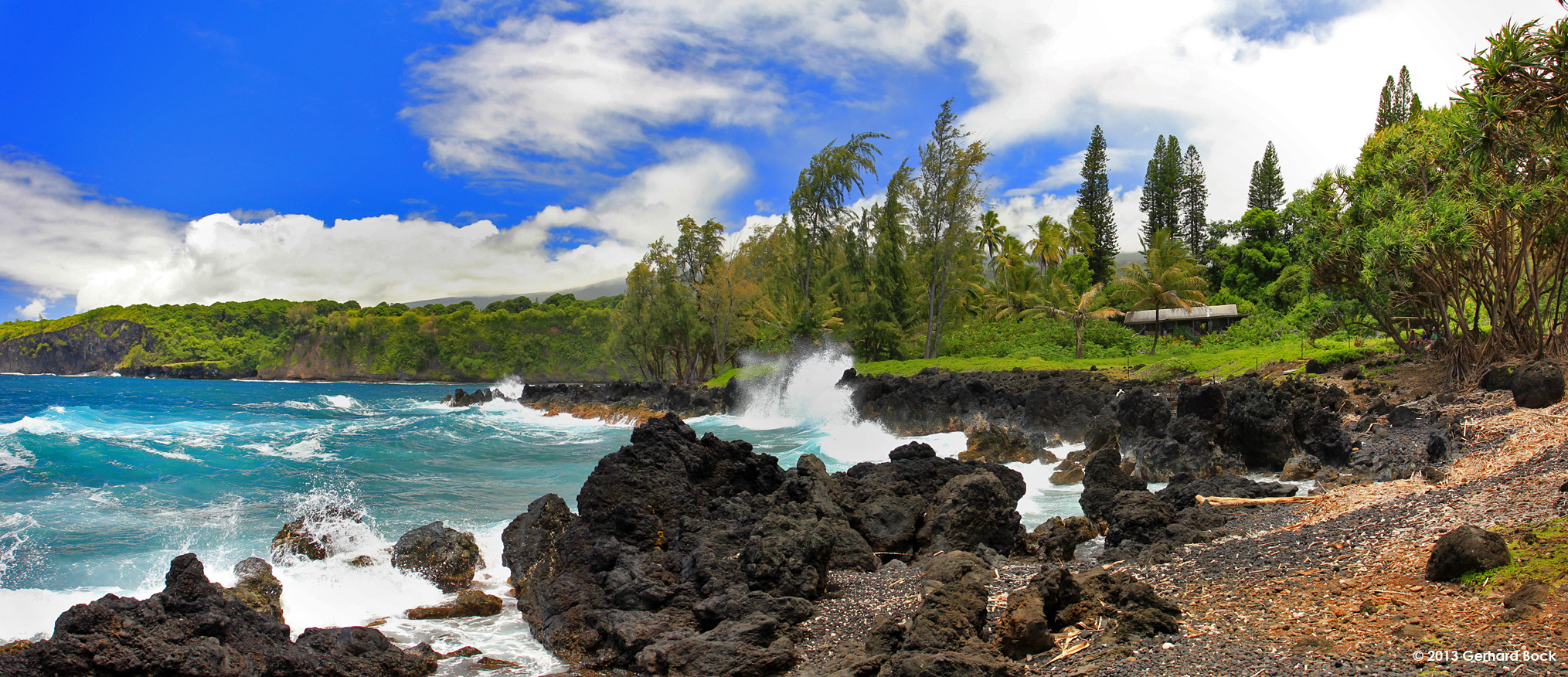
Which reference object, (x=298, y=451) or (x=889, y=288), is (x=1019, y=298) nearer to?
(x=889, y=288)

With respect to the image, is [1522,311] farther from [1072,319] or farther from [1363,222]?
[1072,319]

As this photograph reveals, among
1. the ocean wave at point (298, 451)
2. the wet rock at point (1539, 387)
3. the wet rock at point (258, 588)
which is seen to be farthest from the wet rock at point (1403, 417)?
the ocean wave at point (298, 451)

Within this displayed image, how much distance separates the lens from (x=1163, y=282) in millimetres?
40906

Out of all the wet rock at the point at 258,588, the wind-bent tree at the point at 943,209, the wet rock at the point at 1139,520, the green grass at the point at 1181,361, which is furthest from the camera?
the wind-bent tree at the point at 943,209

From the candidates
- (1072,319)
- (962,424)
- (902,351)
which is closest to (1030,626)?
(962,424)

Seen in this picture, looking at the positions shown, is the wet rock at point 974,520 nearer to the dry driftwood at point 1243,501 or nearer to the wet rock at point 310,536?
the dry driftwood at point 1243,501

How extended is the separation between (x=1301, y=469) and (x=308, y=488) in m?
15.1

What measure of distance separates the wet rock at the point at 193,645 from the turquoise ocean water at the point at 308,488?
22.7 inches

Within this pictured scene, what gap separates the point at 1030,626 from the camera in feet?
14.1

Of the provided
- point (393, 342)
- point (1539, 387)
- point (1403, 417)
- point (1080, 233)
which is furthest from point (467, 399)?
point (393, 342)

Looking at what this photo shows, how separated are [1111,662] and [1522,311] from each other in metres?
16.4

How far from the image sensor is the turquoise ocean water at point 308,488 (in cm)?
733

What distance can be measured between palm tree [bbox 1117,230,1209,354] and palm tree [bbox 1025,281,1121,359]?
74.3 inches

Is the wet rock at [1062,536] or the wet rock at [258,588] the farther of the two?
the wet rock at [1062,536]
